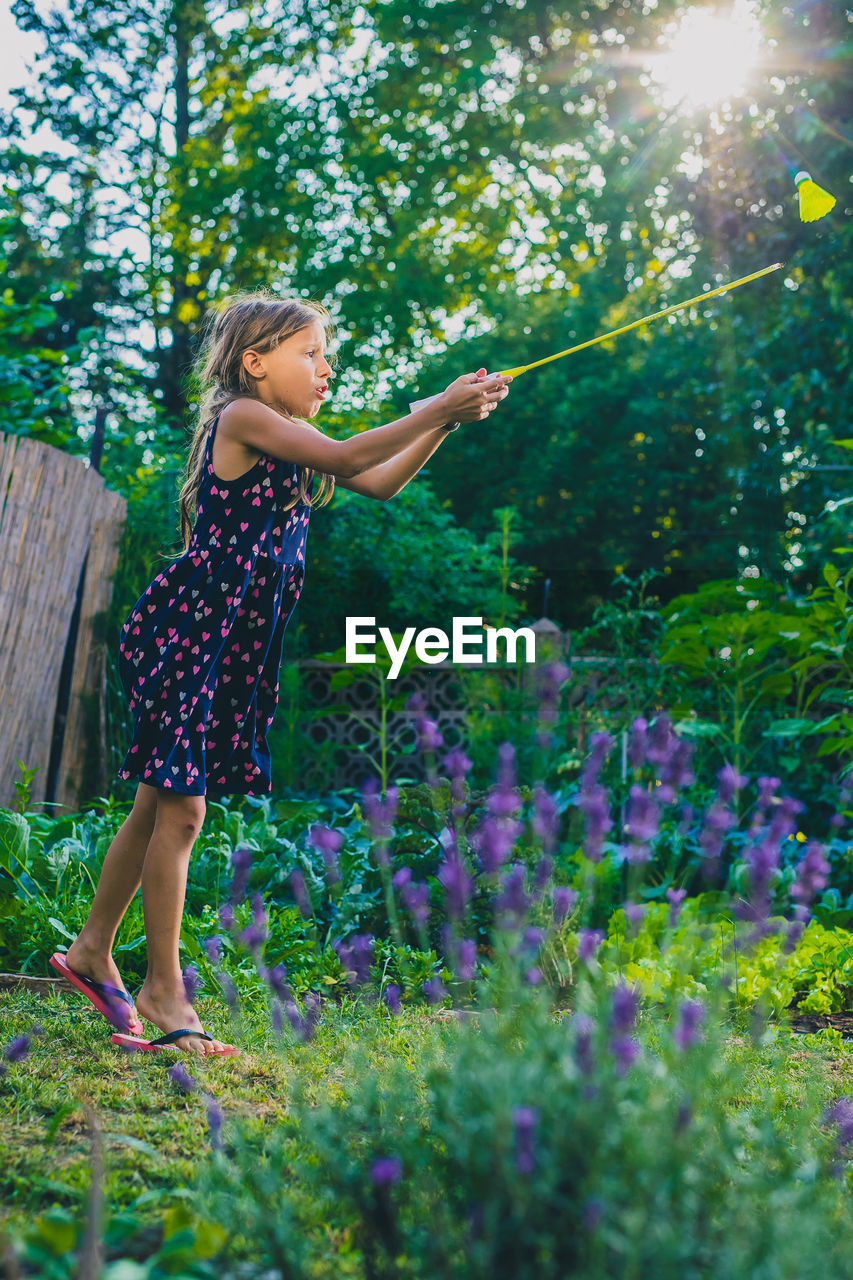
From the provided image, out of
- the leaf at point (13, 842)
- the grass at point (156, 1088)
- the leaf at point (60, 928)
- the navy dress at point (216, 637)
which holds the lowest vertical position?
the grass at point (156, 1088)

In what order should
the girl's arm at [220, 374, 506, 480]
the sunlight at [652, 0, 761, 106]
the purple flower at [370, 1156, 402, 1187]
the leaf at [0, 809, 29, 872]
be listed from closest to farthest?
the purple flower at [370, 1156, 402, 1187] < the girl's arm at [220, 374, 506, 480] < the leaf at [0, 809, 29, 872] < the sunlight at [652, 0, 761, 106]

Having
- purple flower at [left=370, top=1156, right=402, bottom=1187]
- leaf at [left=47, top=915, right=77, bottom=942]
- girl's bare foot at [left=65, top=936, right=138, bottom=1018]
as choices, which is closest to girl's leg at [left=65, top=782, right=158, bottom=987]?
girl's bare foot at [left=65, top=936, right=138, bottom=1018]

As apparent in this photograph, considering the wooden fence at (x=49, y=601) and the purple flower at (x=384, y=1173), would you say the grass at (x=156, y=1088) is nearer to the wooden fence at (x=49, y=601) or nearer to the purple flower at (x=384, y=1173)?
the purple flower at (x=384, y=1173)

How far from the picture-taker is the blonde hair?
2.51 meters

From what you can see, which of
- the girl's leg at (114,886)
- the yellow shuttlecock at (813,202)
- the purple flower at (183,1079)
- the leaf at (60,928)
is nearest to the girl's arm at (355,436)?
the yellow shuttlecock at (813,202)

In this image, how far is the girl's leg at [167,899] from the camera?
7.41ft

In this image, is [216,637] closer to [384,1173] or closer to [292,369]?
[292,369]

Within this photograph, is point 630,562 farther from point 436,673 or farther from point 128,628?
point 128,628

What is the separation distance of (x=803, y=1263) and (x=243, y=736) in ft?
5.83

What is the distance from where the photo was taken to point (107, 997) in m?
2.35

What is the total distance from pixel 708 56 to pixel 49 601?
8867 millimetres

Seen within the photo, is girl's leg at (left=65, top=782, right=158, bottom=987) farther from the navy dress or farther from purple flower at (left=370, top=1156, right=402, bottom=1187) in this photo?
purple flower at (left=370, top=1156, right=402, bottom=1187)

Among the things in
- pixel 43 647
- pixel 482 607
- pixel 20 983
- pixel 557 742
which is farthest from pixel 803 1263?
pixel 482 607

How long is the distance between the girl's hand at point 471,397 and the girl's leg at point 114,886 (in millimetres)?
1057
